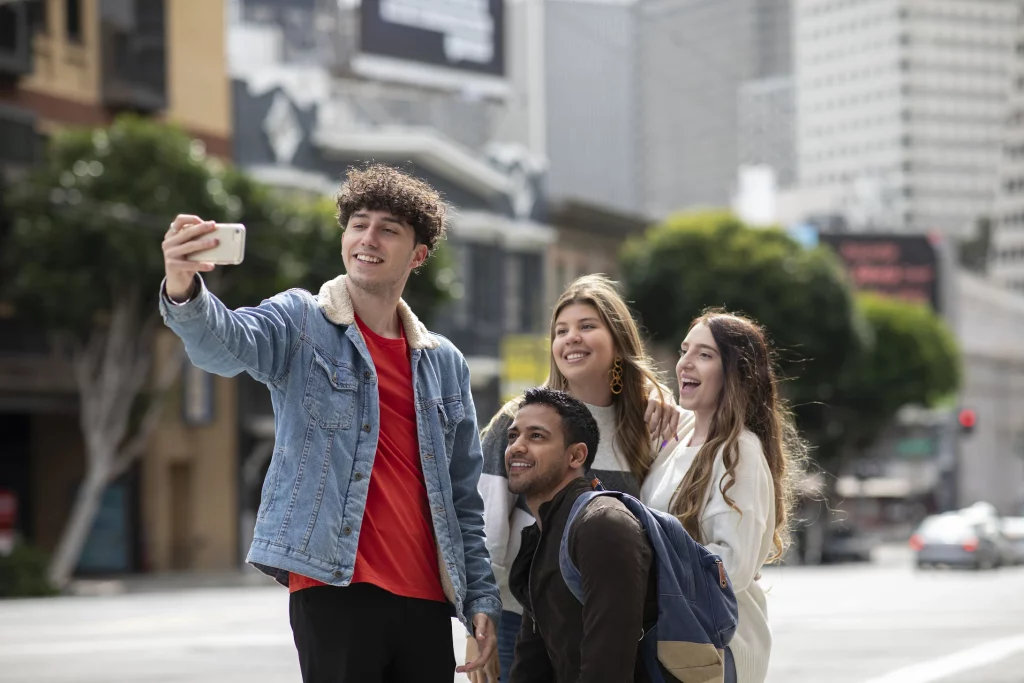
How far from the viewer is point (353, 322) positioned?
4.50 meters

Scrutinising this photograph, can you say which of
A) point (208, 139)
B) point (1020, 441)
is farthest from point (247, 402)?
point (1020, 441)

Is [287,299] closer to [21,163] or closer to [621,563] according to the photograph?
[621,563]

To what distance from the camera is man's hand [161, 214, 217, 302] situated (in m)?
3.89

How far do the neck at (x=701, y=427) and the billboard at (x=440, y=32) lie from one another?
42.0m

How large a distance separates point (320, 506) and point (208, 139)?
33.3m

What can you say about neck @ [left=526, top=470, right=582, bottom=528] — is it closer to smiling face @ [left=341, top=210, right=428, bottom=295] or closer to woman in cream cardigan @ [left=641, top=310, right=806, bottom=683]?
woman in cream cardigan @ [left=641, top=310, right=806, bottom=683]

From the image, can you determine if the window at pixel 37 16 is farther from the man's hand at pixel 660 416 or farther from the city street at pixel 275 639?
the man's hand at pixel 660 416

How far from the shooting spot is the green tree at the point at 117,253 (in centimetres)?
2803

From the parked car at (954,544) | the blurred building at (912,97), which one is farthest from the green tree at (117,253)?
the blurred building at (912,97)

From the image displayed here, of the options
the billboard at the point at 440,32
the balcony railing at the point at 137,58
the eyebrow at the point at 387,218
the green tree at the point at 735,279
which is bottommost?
the eyebrow at the point at 387,218

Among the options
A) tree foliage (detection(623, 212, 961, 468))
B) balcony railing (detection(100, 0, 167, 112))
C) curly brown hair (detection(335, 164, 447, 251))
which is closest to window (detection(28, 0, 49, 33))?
balcony railing (detection(100, 0, 167, 112))

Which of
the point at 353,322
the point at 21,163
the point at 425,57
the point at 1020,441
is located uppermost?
the point at 425,57

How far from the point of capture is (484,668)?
15.4 feet

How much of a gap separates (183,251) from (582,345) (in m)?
1.69
